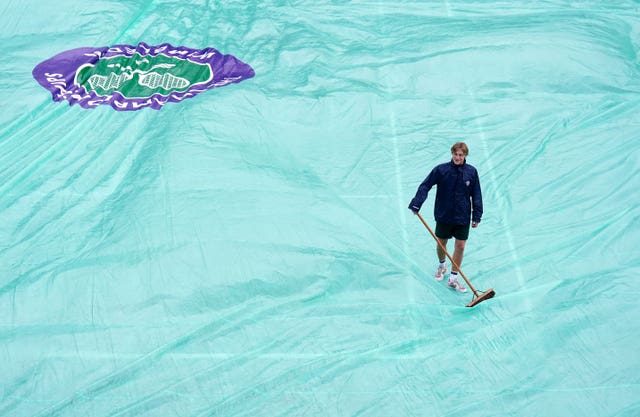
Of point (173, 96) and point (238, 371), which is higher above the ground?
point (173, 96)

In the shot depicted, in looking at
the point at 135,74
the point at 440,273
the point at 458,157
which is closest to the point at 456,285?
the point at 440,273

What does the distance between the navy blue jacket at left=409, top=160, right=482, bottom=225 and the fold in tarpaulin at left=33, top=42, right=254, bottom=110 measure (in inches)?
72.6

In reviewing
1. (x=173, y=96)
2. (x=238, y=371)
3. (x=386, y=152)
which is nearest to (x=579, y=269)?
(x=386, y=152)

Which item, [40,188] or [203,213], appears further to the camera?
[40,188]

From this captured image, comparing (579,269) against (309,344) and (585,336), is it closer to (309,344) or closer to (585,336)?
(585,336)

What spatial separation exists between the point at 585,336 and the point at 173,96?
2.93 metres

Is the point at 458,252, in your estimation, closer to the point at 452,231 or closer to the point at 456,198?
the point at 452,231

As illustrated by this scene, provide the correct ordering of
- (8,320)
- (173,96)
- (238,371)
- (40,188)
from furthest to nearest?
(173,96)
(40,188)
(8,320)
(238,371)

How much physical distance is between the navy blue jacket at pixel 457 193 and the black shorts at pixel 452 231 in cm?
3

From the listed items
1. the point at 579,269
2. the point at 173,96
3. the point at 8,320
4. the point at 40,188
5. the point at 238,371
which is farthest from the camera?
the point at 173,96

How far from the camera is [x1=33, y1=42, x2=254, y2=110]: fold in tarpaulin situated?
15.9 ft

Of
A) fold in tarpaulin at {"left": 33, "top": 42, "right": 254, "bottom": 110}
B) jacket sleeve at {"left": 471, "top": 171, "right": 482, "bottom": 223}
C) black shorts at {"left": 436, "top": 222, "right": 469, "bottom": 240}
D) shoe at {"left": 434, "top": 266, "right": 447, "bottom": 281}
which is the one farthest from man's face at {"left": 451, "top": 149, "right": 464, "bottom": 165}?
fold in tarpaulin at {"left": 33, "top": 42, "right": 254, "bottom": 110}

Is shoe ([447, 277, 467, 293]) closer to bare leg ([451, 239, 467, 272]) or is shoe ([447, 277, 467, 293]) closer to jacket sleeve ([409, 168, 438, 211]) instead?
bare leg ([451, 239, 467, 272])

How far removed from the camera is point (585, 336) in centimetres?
322
